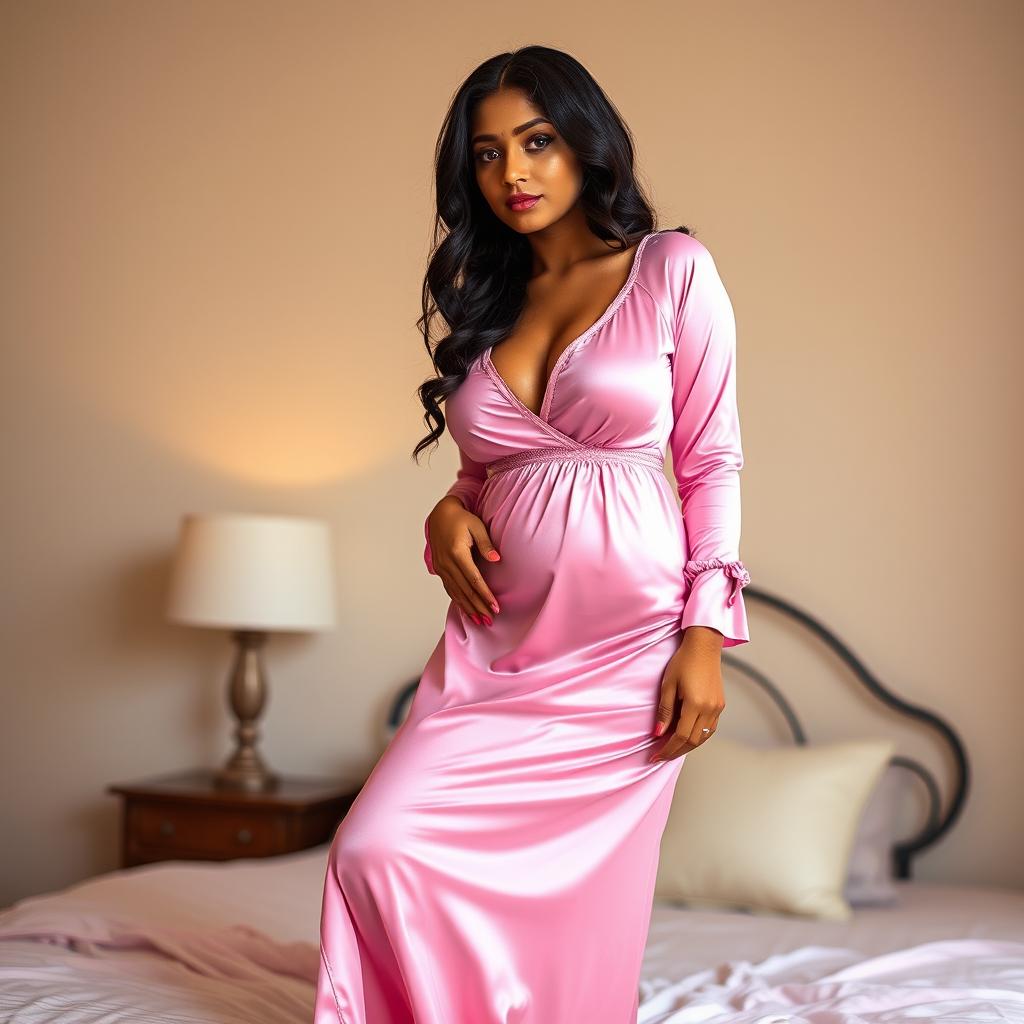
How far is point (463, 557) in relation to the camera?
183 centimetres

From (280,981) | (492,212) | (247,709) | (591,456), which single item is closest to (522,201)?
(492,212)

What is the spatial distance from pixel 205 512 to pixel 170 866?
4.66ft

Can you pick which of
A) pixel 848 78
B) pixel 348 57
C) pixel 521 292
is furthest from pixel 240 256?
pixel 521 292

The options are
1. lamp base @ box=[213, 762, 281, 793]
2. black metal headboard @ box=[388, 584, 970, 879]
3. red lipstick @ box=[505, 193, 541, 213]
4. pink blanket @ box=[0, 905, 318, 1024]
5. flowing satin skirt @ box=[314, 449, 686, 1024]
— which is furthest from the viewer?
lamp base @ box=[213, 762, 281, 793]

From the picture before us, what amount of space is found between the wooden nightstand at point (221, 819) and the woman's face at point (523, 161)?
7.33 feet

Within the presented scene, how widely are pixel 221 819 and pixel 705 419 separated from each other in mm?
2427

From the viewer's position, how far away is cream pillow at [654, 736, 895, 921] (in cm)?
296

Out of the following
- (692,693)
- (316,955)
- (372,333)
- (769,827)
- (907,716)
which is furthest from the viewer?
(372,333)

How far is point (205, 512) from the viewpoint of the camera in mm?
4223

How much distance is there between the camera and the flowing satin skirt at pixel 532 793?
5.24 ft

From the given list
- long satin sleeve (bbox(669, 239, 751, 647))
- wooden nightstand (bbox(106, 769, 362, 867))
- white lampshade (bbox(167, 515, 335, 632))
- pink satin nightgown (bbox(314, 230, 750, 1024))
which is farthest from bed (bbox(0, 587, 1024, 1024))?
white lampshade (bbox(167, 515, 335, 632))

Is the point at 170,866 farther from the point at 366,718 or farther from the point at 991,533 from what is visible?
the point at 991,533

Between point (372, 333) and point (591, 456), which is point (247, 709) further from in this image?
point (591, 456)

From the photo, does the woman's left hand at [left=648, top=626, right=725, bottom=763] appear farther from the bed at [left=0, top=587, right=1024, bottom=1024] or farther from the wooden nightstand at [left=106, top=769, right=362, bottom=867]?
the wooden nightstand at [left=106, top=769, right=362, bottom=867]
